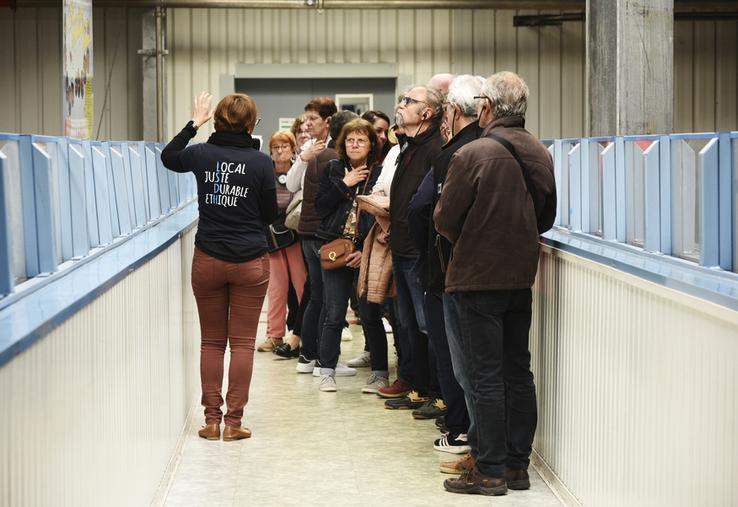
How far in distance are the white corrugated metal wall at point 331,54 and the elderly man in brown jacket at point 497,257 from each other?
1004 centimetres

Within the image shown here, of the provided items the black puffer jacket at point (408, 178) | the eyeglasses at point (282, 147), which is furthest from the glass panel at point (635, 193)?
the eyeglasses at point (282, 147)

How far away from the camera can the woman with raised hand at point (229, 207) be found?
15.6 ft

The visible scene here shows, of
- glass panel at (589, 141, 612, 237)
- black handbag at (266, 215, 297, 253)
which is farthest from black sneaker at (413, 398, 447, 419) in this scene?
black handbag at (266, 215, 297, 253)

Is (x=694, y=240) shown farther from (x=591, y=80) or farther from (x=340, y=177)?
(x=591, y=80)

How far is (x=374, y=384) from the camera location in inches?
243

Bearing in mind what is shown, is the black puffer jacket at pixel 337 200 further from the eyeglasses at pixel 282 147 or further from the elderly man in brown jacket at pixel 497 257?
the elderly man in brown jacket at pixel 497 257

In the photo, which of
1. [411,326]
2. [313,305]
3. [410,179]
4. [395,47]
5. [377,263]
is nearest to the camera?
[410,179]

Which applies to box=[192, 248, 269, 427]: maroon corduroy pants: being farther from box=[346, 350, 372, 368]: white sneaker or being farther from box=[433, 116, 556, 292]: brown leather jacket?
box=[346, 350, 372, 368]: white sneaker

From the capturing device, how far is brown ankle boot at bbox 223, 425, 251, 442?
507 centimetres

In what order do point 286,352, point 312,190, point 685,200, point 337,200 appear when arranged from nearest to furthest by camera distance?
1. point 685,200
2. point 337,200
3. point 312,190
4. point 286,352

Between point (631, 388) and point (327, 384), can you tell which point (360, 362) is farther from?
point (631, 388)

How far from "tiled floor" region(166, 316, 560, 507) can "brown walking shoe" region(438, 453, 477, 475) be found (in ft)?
0.09

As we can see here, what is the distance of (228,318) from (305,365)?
5.52 ft

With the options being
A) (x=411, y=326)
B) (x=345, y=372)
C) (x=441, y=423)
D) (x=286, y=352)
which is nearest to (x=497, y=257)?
(x=441, y=423)
